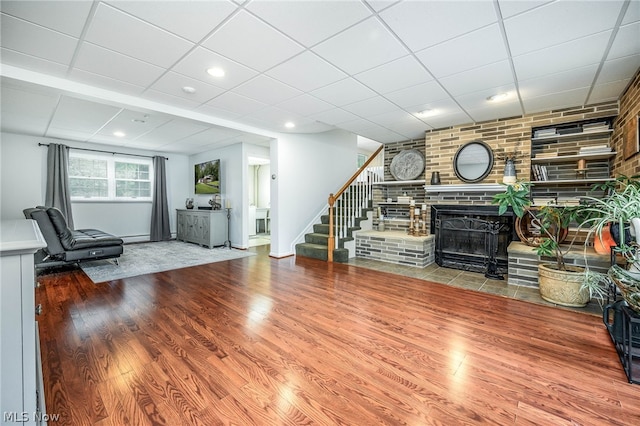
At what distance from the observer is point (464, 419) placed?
1419mm

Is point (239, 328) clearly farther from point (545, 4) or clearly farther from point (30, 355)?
point (545, 4)

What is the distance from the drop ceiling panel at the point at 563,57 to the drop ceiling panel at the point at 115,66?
3577 millimetres

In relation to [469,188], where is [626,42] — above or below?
above

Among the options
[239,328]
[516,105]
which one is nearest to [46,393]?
[239,328]

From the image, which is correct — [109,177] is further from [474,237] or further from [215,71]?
[474,237]

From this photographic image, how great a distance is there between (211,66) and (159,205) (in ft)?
18.9

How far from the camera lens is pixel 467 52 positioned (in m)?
2.38

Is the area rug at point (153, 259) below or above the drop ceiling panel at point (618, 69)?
below

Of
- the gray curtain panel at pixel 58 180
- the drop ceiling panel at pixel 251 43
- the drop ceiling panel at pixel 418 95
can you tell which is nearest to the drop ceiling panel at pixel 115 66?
the drop ceiling panel at pixel 251 43

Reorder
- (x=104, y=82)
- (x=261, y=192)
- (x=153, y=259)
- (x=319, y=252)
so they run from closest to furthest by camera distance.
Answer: (x=104, y=82) → (x=153, y=259) → (x=319, y=252) → (x=261, y=192)

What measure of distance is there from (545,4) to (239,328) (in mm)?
3367

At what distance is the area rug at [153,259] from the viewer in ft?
13.6

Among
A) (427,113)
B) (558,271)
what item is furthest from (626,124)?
(427,113)

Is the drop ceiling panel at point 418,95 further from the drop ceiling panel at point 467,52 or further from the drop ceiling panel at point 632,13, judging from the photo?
the drop ceiling panel at point 632,13
